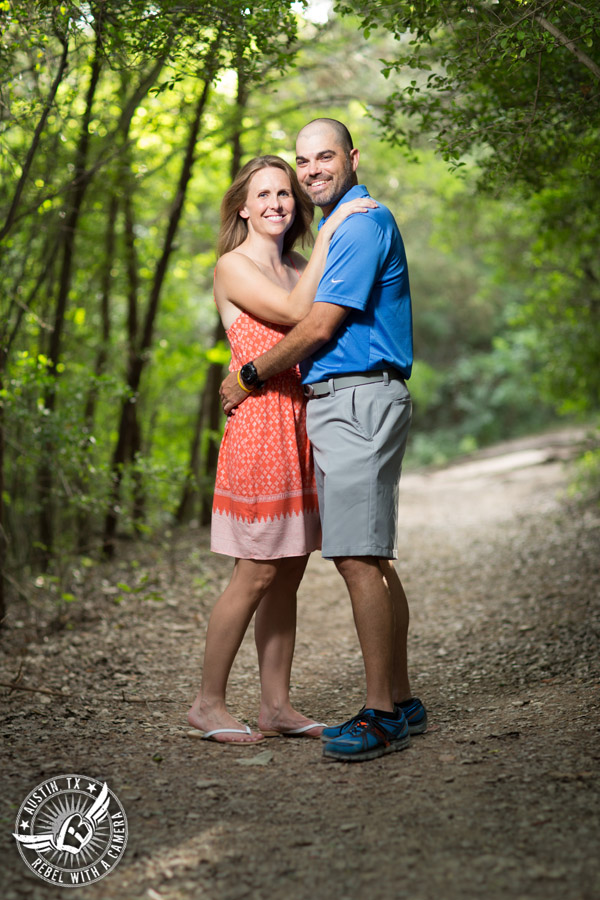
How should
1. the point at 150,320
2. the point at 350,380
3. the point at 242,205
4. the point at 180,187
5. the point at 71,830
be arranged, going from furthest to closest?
the point at 150,320 → the point at 180,187 → the point at 242,205 → the point at 350,380 → the point at 71,830

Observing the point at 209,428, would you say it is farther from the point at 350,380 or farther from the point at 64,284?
the point at 350,380

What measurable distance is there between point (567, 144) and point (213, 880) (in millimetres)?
3813

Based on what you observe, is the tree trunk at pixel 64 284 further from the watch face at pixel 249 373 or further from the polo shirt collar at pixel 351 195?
the polo shirt collar at pixel 351 195

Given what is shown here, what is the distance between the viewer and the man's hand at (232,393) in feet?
10.2

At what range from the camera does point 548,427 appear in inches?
802

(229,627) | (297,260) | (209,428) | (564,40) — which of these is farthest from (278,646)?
(209,428)

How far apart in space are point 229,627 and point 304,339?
1.08 metres

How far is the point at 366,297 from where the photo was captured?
2.83 m

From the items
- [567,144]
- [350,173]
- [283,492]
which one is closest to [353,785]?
[283,492]

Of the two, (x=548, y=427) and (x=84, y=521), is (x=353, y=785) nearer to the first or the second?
(x=84, y=521)

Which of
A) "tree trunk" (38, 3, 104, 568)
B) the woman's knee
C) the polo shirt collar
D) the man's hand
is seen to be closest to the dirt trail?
the woman's knee

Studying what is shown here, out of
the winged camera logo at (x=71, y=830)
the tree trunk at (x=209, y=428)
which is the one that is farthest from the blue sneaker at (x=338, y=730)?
the tree trunk at (x=209, y=428)

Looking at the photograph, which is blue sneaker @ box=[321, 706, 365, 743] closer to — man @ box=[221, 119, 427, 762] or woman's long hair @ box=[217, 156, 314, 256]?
man @ box=[221, 119, 427, 762]

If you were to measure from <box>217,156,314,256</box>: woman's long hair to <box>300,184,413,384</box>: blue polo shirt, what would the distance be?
0.90ft
